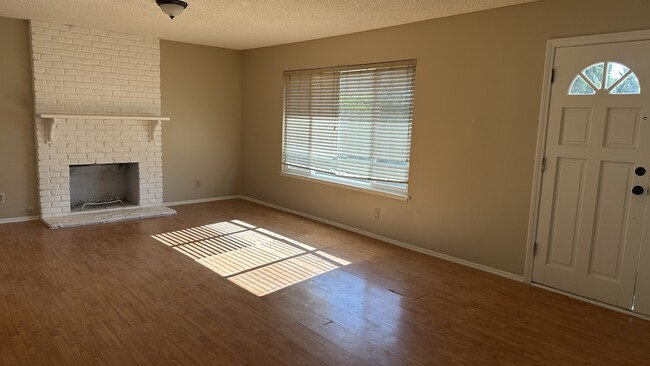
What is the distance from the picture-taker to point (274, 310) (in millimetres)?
3109

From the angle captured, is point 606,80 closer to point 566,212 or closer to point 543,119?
point 543,119

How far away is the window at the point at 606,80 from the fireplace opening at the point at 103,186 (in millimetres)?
5251

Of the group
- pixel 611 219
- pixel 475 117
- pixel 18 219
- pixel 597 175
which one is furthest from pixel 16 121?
pixel 611 219

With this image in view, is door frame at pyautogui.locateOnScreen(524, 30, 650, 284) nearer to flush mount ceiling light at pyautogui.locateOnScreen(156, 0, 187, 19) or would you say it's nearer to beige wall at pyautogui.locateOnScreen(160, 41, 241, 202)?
flush mount ceiling light at pyautogui.locateOnScreen(156, 0, 187, 19)

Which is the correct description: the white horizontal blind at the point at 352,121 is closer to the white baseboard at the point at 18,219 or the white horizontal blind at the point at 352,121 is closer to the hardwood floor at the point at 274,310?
the hardwood floor at the point at 274,310

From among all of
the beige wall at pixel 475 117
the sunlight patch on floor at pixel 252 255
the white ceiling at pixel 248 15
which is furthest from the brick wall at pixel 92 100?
the beige wall at pixel 475 117

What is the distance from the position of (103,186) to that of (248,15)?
130 inches

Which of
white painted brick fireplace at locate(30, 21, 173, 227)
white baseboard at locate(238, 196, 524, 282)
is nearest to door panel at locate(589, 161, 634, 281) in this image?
white baseboard at locate(238, 196, 524, 282)

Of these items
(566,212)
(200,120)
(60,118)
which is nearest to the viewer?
(566,212)

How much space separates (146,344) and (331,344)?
1091 mm

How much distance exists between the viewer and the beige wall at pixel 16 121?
5.00 meters

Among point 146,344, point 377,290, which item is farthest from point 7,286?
point 377,290

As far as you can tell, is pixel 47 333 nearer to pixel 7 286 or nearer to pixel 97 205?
pixel 7 286

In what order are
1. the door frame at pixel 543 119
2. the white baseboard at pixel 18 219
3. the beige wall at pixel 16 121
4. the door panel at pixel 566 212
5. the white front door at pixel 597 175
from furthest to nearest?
the white baseboard at pixel 18 219 < the beige wall at pixel 16 121 < the door panel at pixel 566 212 < the door frame at pixel 543 119 < the white front door at pixel 597 175
